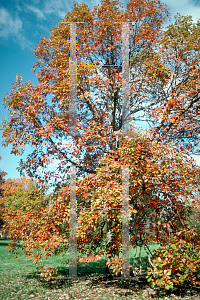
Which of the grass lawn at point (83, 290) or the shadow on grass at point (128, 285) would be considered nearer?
the grass lawn at point (83, 290)

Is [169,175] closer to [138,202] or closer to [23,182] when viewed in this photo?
[138,202]

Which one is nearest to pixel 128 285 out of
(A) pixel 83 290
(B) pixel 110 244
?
(A) pixel 83 290

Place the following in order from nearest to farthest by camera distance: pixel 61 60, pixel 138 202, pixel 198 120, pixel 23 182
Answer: pixel 138 202 < pixel 198 120 < pixel 61 60 < pixel 23 182

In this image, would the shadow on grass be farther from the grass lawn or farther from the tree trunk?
the tree trunk

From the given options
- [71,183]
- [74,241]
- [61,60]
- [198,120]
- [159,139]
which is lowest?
[74,241]

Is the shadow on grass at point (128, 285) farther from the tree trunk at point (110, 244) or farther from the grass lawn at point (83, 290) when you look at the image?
the tree trunk at point (110, 244)

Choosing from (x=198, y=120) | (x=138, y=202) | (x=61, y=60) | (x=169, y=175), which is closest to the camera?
(x=169, y=175)

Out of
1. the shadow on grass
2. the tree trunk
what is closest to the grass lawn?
the shadow on grass

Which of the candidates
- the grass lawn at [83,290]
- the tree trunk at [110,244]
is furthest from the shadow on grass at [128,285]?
the tree trunk at [110,244]

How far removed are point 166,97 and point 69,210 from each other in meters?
6.34

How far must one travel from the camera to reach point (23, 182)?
52.1 metres

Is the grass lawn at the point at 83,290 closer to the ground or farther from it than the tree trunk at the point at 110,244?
closer to the ground

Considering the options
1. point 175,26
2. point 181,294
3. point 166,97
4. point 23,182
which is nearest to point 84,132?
point 166,97

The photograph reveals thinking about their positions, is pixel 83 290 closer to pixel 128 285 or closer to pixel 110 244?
pixel 128 285
